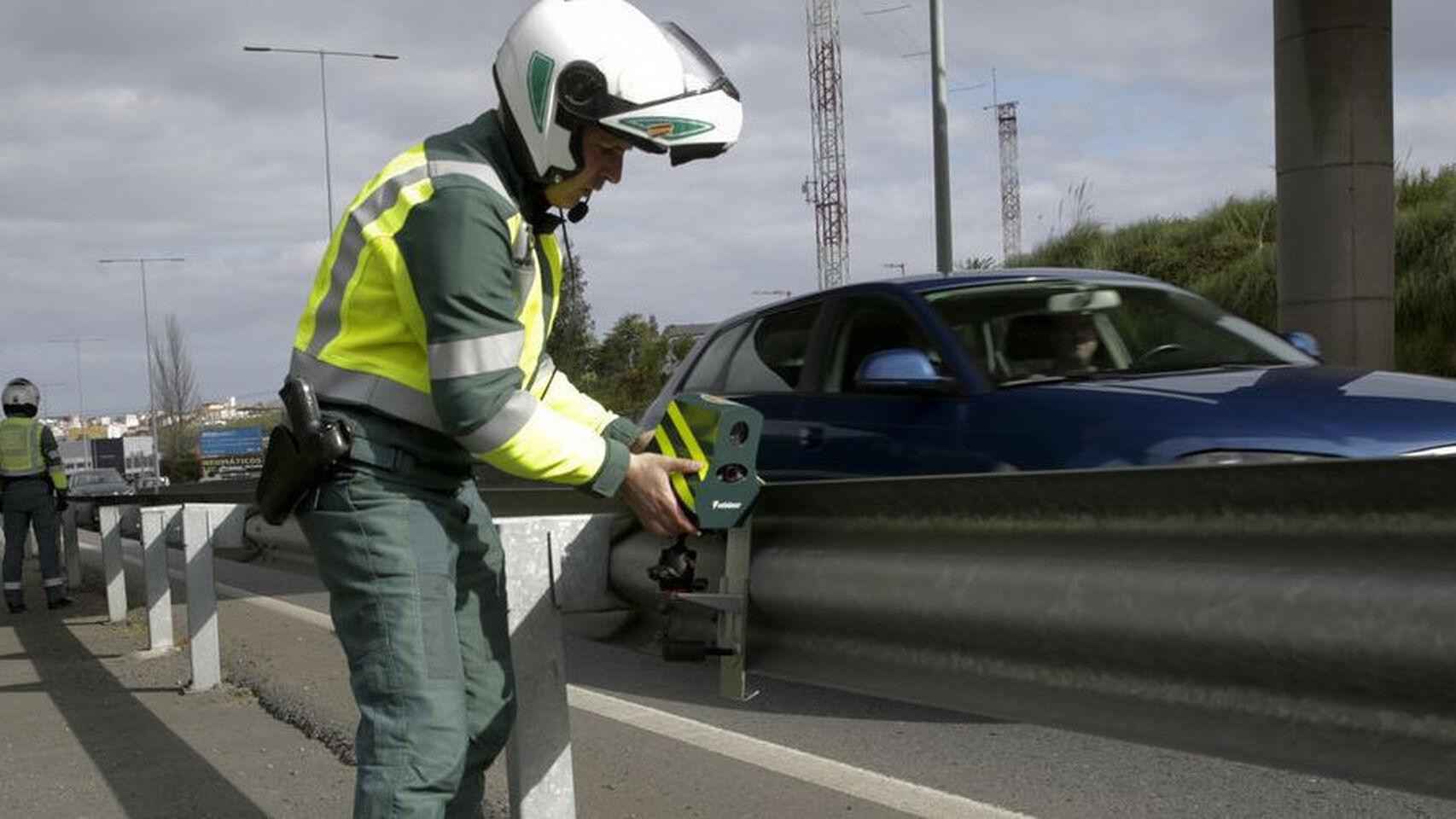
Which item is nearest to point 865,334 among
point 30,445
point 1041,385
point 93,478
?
point 1041,385

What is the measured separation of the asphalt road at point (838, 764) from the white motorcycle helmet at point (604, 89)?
1.26m

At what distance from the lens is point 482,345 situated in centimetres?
275

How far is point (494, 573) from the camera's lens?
320cm

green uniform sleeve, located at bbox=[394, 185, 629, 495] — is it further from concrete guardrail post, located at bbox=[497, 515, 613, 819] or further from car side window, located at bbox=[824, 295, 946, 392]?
car side window, located at bbox=[824, 295, 946, 392]

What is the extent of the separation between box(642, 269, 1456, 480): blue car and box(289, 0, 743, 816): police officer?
2.73 metres

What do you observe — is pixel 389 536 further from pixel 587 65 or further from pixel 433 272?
pixel 587 65

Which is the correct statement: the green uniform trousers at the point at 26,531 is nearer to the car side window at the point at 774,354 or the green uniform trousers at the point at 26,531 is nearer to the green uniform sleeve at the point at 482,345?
the car side window at the point at 774,354

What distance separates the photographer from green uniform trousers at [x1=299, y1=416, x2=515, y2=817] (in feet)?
9.04

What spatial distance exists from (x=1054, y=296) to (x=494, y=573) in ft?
13.4

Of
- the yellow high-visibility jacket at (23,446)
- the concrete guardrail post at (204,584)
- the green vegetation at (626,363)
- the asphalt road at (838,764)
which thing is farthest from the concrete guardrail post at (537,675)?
the green vegetation at (626,363)

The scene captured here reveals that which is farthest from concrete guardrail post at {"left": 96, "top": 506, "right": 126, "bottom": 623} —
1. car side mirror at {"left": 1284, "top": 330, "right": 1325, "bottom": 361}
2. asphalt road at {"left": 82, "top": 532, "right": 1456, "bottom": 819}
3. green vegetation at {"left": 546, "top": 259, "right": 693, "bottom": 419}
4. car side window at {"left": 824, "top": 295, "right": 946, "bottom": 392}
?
green vegetation at {"left": 546, "top": 259, "right": 693, "bottom": 419}

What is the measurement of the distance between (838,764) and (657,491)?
2.75 m

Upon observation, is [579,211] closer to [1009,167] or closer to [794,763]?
[794,763]

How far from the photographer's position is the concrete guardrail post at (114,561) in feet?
33.5
